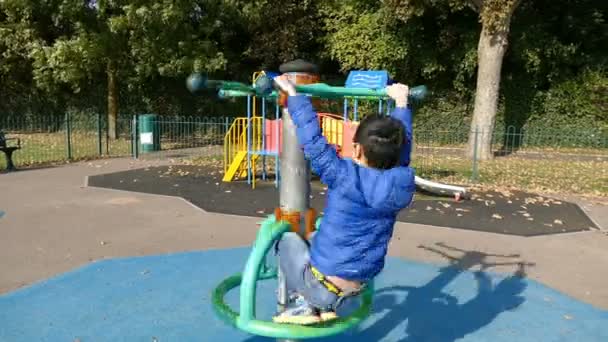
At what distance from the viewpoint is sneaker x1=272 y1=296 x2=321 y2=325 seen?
7.82 feet

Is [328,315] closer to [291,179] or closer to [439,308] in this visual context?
[291,179]

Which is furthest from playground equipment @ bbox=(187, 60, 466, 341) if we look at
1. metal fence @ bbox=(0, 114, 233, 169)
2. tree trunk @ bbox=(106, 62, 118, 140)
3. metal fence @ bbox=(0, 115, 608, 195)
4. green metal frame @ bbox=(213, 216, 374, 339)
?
tree trunk @ bbox=(106, 62, 118, 140)

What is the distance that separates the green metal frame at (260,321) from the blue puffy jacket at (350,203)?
0.24 m

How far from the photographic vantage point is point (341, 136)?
9.19 meters

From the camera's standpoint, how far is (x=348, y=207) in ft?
7.38

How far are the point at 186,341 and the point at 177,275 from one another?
→ 131 centimetres

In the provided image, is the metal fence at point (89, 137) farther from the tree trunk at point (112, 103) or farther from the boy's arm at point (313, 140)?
the boy's arm at point (313, 140)

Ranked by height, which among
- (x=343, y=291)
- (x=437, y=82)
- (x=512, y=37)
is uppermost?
(x=512, y=37)

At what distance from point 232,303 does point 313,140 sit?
2251 millimetres

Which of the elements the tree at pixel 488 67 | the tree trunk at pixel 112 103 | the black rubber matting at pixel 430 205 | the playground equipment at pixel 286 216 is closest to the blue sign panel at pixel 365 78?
the black rubber matting at pixel 430 205

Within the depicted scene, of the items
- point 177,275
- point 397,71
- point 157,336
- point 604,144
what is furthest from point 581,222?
point 397,71

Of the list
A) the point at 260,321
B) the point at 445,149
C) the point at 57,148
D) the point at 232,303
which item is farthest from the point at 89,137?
the point at 260,321

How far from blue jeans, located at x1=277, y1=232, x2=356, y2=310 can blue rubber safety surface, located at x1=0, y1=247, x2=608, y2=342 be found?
1.08 meters

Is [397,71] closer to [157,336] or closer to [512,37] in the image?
[512,37]
